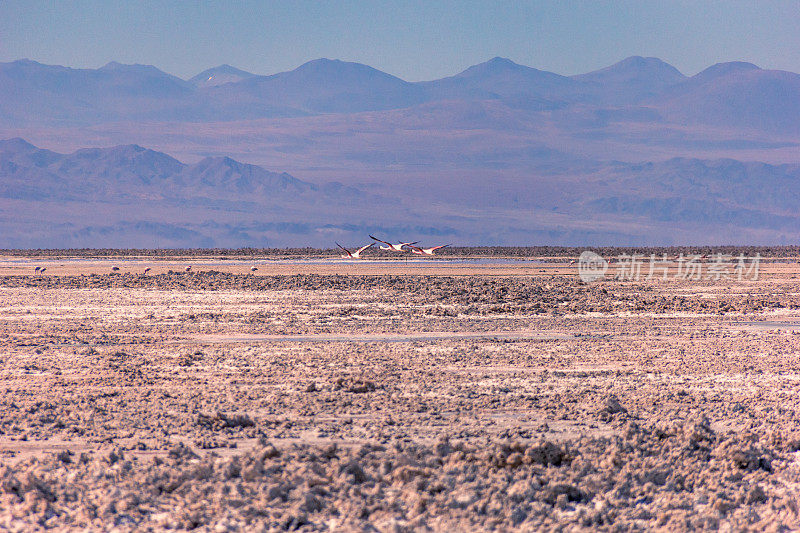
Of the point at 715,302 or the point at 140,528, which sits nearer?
the point at 140,528

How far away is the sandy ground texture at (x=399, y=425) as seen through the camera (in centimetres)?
634

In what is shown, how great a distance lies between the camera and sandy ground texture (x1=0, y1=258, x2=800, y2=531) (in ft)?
20.8

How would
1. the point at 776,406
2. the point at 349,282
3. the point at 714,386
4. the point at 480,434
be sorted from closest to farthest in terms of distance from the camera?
the point at 480,434, the point at 776,406, the point at 714,386, the point at 349,282

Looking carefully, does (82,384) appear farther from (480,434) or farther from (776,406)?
(776,406)

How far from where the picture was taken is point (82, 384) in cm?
1174

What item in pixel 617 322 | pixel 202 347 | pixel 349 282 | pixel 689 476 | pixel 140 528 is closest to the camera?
pixel 140 528

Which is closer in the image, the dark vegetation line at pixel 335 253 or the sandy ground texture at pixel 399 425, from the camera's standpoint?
the sandy ground texture at pixel 399 425

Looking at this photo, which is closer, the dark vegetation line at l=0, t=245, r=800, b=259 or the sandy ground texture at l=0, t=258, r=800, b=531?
the sandy ground texture at l=0, t=258, r=800, b=531

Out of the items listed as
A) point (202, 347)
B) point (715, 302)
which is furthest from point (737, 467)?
point (715, 302)

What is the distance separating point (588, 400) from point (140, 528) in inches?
242

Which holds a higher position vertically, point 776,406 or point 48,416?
point 776,406

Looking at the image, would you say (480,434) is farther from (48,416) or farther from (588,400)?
(48,416)

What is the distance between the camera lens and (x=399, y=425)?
29.9 feet

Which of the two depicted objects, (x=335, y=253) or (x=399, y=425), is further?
(x=335, y=253)
